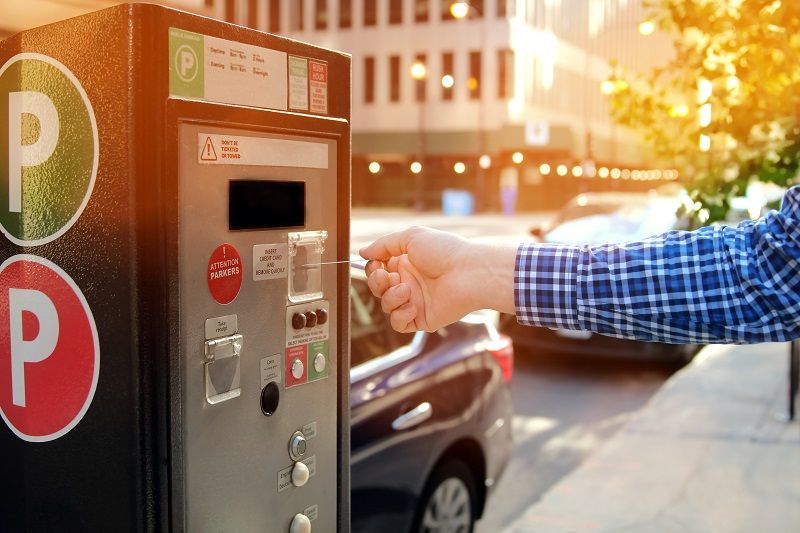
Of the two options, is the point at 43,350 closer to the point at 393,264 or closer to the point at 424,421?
the point at 393,264

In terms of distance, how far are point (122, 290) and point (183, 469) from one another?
15.4 inches

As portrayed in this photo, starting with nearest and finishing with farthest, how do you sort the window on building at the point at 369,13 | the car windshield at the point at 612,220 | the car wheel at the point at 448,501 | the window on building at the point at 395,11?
the car wheel at the point at 448,501, the car windshield at the point at 612,220, the window on building at the point at 395,11, the window on building at the point at 369,13

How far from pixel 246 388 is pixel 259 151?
0.51 meters

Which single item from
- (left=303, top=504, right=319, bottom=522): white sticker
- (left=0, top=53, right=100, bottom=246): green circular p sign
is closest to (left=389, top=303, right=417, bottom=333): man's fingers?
(left=303, top=504, right=319, bottom=522): white sticker

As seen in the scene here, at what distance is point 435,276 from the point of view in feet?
7.25

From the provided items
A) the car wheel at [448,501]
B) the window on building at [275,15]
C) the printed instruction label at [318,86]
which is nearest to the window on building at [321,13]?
the window on building at [275,15]

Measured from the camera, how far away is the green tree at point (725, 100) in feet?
13.2

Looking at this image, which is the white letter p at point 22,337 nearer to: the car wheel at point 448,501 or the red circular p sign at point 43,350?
the red circular p sign at point 43,350

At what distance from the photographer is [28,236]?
1985 millimetres

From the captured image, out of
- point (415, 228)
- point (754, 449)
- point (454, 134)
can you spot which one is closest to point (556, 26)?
point (454, 134)

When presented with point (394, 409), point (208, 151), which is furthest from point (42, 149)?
point (394, 409)

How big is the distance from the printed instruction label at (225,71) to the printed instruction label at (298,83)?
0.08ft

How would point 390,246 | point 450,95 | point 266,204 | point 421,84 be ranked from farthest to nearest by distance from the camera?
point 421,84
point 450,95
point 390,246
point 266,204

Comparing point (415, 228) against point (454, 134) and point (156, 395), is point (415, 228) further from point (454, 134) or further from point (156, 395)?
point (454, 134)
